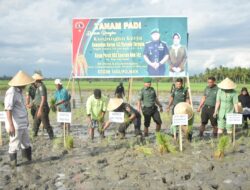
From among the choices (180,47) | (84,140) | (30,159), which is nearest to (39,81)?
(84,140)

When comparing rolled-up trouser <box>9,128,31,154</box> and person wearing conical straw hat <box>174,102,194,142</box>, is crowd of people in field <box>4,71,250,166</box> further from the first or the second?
rolled-up trouser <box>9,128,31,154</box>

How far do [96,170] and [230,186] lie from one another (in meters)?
2.47

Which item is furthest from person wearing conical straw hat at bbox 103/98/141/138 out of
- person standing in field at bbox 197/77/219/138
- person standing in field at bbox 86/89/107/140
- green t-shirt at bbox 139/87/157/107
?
person standing in field at bbox 197/77/219/138

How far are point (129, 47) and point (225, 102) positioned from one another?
6071 mm

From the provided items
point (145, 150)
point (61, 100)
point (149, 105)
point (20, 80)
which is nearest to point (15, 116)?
point (20, 80)

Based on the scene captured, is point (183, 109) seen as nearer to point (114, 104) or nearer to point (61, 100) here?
point (114, 104)

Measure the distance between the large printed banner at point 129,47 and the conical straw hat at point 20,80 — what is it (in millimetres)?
7375

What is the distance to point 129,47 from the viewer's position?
1547cm

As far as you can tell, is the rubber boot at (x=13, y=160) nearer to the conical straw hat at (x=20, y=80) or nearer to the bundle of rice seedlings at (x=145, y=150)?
the conical straw hat at (x=20, y=80)

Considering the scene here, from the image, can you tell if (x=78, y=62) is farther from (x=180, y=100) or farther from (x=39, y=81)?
(x=180, y=100)

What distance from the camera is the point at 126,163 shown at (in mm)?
8000

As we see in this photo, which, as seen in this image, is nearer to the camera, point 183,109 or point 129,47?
point 183,109

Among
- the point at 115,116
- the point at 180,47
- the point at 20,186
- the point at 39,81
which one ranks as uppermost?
the point at 180,47

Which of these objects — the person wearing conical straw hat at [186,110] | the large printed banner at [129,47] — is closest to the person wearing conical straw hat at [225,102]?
the person wearing conical straw hat at [186,110]
